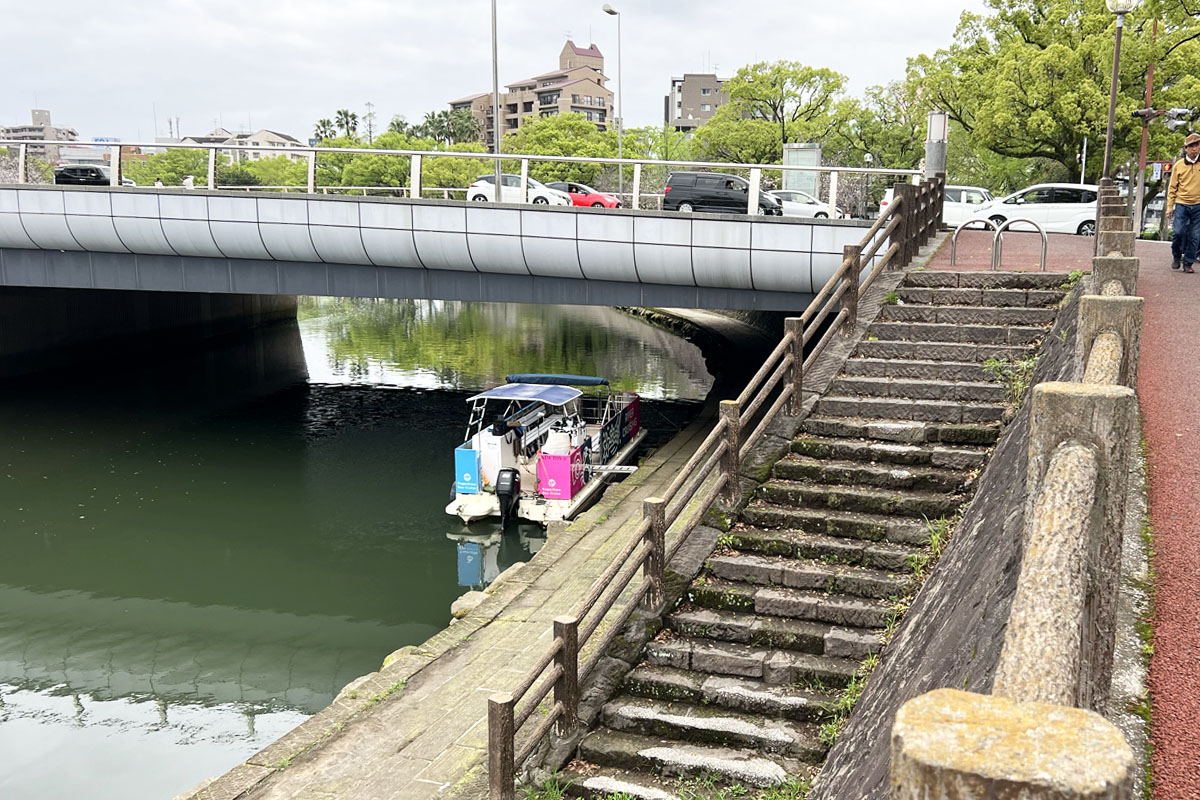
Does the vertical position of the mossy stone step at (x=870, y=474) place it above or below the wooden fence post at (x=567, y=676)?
above

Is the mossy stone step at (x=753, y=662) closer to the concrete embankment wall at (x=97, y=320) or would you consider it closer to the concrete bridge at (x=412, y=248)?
the concrete bridge at (x=412, y=248)

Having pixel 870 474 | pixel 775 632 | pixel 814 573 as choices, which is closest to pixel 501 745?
pixel 775 632

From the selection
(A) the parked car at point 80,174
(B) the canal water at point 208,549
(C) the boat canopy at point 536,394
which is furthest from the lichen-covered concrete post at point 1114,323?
(A) the parked car at point 80,174

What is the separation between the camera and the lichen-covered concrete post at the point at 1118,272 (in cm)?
802

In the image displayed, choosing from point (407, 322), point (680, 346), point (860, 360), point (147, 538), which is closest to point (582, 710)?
point (860, 360)

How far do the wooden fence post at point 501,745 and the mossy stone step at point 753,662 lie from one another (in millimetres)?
1600

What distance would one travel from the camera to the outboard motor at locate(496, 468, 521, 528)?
19.3m

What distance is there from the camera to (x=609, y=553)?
15.6m

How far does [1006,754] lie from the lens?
1.83 metres

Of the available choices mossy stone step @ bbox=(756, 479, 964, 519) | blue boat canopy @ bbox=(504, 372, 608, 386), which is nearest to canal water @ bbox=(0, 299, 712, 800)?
blue boat canopy @ bbox=(504, 372, 608, 386)

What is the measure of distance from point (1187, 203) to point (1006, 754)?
48.4 ft

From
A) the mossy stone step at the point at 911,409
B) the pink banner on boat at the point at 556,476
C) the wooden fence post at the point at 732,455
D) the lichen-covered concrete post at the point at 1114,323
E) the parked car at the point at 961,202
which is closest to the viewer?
the lichen-covered concrete post at the point at 1114,323

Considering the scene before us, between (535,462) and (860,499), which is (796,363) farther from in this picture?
(535,462)

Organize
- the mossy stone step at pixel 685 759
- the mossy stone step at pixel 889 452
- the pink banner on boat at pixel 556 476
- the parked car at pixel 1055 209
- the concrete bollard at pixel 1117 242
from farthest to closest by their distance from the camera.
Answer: the parked car at pixel 1055 209 → the pink banner on boat at pixel 556 476 → the concrete bollard at pixel 1117 242 → the mossy stone step at pixel 889 452 → the mossy stone step at pixel 685 759
